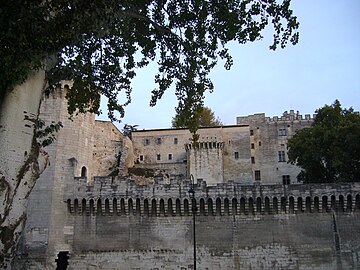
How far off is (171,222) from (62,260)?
6.45 m

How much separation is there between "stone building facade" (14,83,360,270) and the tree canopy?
28.6 ft

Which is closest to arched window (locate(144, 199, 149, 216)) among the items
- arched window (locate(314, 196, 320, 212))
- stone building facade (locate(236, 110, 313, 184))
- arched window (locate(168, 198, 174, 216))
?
arched window (locate(168, 198, 174, 216))

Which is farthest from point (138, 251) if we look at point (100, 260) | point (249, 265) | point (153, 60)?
point (153, 60)

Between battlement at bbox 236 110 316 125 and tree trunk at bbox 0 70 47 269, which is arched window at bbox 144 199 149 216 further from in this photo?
battlement at bbox 236 110 316 125

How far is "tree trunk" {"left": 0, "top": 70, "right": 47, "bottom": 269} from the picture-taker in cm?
909

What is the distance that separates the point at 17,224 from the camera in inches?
365

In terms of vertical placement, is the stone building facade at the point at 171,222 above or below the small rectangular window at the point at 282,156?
below

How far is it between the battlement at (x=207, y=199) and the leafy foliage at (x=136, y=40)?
913 centimetres

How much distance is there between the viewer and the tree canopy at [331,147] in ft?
106

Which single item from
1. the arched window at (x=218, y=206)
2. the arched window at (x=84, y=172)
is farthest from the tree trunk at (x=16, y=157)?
the arched window at (x=84, y=172)

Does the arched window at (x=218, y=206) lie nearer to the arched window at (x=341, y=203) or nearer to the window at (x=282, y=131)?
the arched window at (x=341, y=203)

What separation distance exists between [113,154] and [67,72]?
112 ft

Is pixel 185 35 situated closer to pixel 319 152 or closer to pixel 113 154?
pixel 319 152

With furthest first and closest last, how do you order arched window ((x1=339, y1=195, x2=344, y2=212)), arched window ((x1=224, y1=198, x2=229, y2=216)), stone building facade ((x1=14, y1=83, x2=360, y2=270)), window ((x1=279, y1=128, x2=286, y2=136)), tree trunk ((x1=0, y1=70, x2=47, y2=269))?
window ((x1=279, y1=128, x2=286, y2=136))
arched window ((x1=224, y1=198, x2=229, y2=216))
arched window ((x1=339, y1=195, x2=344, y2=212))
stone building facade ((x1=14, y1=83, x2=360, y2=270))
tree trunk ((x1=0, y1=70, x2=47, y2=269))
